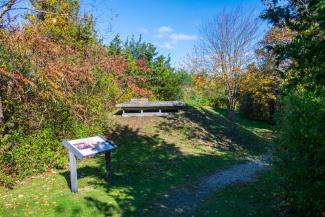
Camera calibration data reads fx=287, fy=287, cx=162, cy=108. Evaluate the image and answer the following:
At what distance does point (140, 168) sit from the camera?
8.78 meters

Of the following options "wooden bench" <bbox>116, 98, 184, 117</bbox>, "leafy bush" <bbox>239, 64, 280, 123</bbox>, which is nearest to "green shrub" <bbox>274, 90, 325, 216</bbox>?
"leafy bush" <bbox>239, 64, 280, 123</bbox>

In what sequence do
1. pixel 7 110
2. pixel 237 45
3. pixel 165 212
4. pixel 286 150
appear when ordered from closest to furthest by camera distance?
pixel 286 150
pixel 165 212
pixel 7 110
pixel 237 45

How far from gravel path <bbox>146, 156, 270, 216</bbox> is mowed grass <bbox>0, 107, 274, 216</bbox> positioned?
29cm

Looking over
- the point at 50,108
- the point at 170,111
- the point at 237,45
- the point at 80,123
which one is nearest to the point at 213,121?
the point at 170,111

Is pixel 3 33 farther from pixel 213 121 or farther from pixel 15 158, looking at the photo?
pixel 213 121

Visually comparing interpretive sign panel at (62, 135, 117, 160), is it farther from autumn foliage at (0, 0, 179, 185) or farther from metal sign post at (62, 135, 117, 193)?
autumn foliage at (0, 0, 179, 185)

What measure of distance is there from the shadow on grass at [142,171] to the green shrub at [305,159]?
9.34 ft

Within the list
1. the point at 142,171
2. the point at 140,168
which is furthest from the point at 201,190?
the point at 140,168

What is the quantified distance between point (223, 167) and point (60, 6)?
14760 mm

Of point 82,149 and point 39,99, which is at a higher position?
point 39,99

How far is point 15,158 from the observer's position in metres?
7.74

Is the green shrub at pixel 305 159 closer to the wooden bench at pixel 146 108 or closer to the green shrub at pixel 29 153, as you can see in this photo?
the green shrub at pixel 29 153

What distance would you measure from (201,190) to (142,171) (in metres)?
2.06

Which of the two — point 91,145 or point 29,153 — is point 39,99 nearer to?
point 29,153
